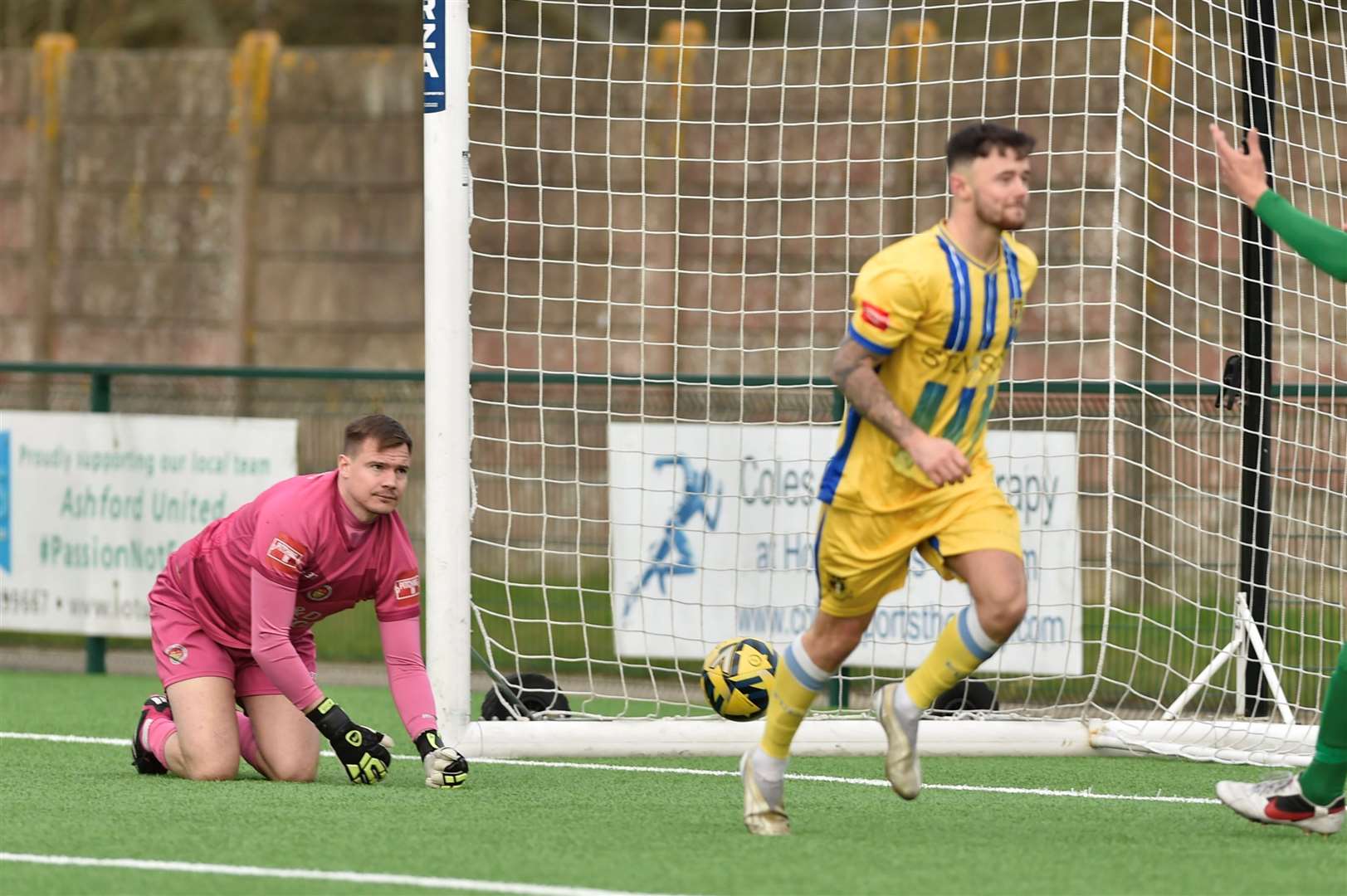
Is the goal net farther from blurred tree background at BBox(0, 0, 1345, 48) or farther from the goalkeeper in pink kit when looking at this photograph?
blurred tree background at BBox(0, 0, 1345, 48)

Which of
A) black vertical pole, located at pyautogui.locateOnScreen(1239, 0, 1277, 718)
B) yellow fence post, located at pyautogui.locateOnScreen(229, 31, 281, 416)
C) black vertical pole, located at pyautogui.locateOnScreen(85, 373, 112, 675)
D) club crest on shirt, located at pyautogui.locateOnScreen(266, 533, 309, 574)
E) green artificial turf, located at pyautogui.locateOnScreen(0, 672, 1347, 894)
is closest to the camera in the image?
green artificial turf, located at pyautogui.locateOnScreen(0, 672, 1347, 894)

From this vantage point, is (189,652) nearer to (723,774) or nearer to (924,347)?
(723,774)

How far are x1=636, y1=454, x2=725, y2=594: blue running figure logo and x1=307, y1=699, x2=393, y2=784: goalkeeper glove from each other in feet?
9.47

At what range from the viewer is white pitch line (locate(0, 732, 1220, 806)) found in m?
6.71

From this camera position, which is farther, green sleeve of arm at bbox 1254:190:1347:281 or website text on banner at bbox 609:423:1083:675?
website text on banner at bbox 609:423:1083:675

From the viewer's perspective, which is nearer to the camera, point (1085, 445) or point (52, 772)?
point (52, 772)

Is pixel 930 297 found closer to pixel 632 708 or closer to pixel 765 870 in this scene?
pixel 765 870

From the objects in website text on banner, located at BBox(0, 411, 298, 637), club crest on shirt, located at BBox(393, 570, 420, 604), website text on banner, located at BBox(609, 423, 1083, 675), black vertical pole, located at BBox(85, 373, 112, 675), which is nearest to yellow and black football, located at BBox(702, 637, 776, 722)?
club crest on shirt, located at BBox(393, 570, 420, 604)

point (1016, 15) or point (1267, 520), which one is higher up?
point (1016, 15)

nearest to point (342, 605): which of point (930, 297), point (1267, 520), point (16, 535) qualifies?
point (930, 297)

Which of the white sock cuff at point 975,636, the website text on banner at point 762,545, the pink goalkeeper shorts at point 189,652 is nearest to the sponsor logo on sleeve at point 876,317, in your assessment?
the white sock cuff at point 975,636

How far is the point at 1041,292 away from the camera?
→ 11.2 metres

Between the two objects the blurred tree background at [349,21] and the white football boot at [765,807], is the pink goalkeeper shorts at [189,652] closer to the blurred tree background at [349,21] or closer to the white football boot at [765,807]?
the white football boot at [765,807]

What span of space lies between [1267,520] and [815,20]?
39.6 feet
